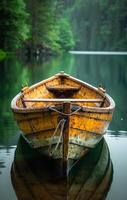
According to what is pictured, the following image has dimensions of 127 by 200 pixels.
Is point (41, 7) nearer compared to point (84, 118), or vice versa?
point (84, 118)

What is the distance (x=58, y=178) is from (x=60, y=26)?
105421mm

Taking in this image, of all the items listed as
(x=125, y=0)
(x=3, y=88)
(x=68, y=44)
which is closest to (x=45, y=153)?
(x=3, y=88)

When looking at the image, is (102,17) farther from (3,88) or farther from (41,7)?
(3,88)

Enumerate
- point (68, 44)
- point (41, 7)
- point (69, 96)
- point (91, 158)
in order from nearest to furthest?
point (91, 158)
point (69, 96)
point (41, 7)
point (68, 44)

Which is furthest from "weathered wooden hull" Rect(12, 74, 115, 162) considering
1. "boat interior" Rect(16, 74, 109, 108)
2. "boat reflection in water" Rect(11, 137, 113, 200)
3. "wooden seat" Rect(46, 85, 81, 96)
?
"wooden seat" Rect(46, 85, 81, 96)

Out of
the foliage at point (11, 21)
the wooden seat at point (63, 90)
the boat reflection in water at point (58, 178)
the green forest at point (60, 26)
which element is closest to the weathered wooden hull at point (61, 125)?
the boat reflection in water at point (58, 178)

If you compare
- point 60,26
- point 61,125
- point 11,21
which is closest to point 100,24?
point 60,26

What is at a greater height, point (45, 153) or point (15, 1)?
point (15, 1)

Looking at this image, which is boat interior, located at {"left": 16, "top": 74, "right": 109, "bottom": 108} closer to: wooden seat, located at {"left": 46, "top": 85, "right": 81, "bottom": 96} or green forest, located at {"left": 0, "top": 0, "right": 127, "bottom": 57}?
wooden seat, located at {"left": 46, "top": 85, "right": 81, "bottom": 96}

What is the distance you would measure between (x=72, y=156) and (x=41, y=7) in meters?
65.6

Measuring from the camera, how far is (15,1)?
177 feet

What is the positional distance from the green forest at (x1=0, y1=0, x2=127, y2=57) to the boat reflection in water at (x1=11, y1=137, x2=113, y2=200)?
40.5 metres

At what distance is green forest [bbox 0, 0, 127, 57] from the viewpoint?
54341 millimetres

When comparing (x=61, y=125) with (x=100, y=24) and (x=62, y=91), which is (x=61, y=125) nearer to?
(x=62, y=91)
